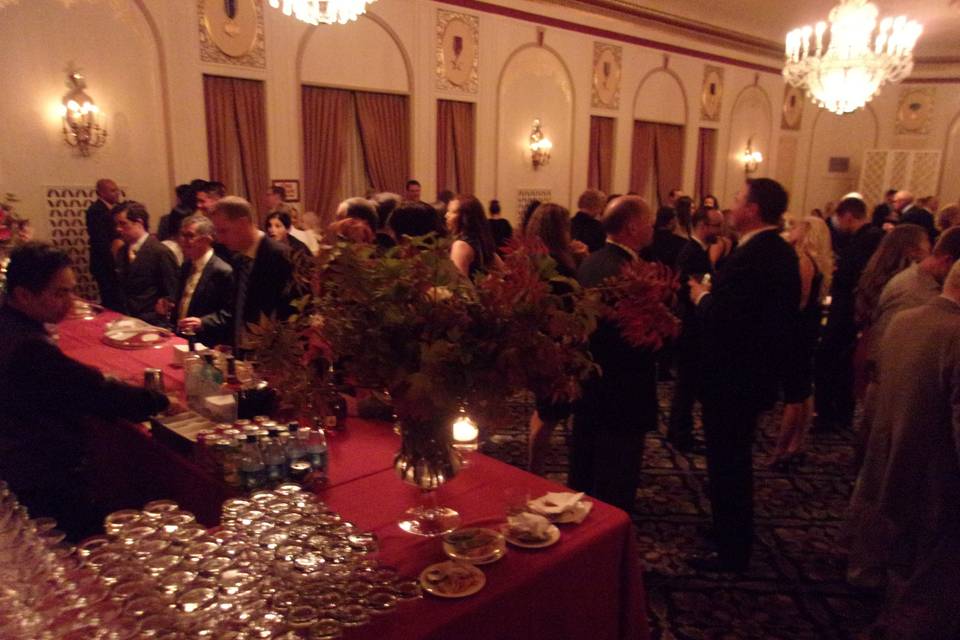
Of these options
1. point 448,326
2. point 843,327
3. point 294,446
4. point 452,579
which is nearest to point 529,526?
point 452,579

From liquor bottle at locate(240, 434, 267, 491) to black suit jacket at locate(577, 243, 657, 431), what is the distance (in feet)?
4.53

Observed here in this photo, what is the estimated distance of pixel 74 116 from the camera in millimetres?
6121

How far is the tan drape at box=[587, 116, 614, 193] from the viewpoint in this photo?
10.6 m

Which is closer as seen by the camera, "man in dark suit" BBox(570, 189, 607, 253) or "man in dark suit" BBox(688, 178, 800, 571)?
"man in dark suit" BBox(688, 178, 800, 571)

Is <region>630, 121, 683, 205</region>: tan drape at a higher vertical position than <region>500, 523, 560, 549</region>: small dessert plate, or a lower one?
higher

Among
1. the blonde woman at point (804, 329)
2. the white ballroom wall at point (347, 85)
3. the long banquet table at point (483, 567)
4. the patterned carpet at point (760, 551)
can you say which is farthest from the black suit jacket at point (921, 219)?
the long banquet table at point (483, 567)

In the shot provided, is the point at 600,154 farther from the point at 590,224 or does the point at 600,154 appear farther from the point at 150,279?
the point at 150,279

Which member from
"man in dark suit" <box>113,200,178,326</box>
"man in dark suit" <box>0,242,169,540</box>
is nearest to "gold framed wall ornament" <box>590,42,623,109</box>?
"man in dark suit" <box>113,200,178,326</box>

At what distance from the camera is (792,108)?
45.3 feet

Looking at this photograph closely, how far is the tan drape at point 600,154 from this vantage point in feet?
34.6

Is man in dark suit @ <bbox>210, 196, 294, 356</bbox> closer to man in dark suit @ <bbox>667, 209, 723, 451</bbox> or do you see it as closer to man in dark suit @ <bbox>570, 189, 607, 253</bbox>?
man in dark suit @ <bbox>667, 209, 723, 451</bbox>

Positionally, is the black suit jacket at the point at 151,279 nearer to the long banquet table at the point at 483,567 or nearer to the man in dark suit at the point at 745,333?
the long banquet table at the point at 483,567

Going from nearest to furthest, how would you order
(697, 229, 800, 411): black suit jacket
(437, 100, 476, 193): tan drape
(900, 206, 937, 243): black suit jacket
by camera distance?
(697, 229, 800, 411): black suit jacket < (900, 206, 937, 243): black suit jacket < (437, 100, 476, 193): tan drape

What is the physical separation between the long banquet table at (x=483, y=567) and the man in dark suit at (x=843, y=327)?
3.56 meters
